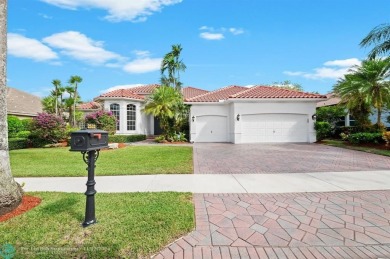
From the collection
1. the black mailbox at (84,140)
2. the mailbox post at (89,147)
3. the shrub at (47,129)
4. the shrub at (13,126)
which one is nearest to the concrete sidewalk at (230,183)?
the mailbox post at (89,147)

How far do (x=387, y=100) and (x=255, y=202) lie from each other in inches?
602

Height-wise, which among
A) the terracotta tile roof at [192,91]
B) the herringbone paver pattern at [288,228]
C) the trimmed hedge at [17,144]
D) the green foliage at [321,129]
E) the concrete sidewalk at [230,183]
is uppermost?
the terracotta tile roof at [192,91]

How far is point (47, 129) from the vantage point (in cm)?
1507

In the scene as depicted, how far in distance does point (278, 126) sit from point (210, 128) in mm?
5465

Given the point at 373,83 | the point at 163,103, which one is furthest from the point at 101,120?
the point at 373,83

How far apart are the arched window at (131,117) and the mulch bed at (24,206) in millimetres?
17306

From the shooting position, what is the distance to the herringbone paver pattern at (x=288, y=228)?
269 centimetres

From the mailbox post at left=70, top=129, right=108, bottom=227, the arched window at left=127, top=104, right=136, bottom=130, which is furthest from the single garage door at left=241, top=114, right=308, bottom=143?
the mailbox post at left=70, top=129, right=108, bottom=227

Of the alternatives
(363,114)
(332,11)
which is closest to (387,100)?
(363,114)

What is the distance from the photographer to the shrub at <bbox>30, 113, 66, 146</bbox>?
15.0 metres

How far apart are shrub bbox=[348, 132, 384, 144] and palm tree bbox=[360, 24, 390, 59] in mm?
4940

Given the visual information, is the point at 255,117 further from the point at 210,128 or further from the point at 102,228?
the point at 102,228

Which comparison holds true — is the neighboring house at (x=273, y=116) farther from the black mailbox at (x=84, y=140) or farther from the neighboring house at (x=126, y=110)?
the black mailbox at (x=84, y=140)

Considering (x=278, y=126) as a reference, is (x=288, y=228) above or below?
below
